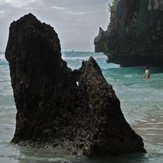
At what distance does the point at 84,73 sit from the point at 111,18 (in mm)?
27580

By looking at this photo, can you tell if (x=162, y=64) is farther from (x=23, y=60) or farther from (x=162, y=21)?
(x=23, y=60)

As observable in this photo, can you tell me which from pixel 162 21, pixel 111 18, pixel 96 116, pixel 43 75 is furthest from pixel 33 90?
pixel 111 18

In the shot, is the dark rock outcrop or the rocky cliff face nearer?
the dark rock outcrop

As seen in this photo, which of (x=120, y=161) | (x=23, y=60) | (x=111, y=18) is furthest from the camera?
(x=111, y=18)

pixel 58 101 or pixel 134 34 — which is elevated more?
pixel 134 34

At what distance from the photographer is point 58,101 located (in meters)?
5.19

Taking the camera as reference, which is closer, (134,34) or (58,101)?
(58,101)

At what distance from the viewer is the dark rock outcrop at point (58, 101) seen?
4.49 m

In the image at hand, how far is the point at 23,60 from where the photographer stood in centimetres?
548

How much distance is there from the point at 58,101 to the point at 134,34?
78.5 ft

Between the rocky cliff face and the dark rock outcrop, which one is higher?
the rocky cliff face

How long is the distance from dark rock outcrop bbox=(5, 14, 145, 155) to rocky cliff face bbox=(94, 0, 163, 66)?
15.6m

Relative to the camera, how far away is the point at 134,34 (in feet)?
92.9

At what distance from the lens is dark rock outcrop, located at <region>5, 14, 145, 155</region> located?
4.49 metres
